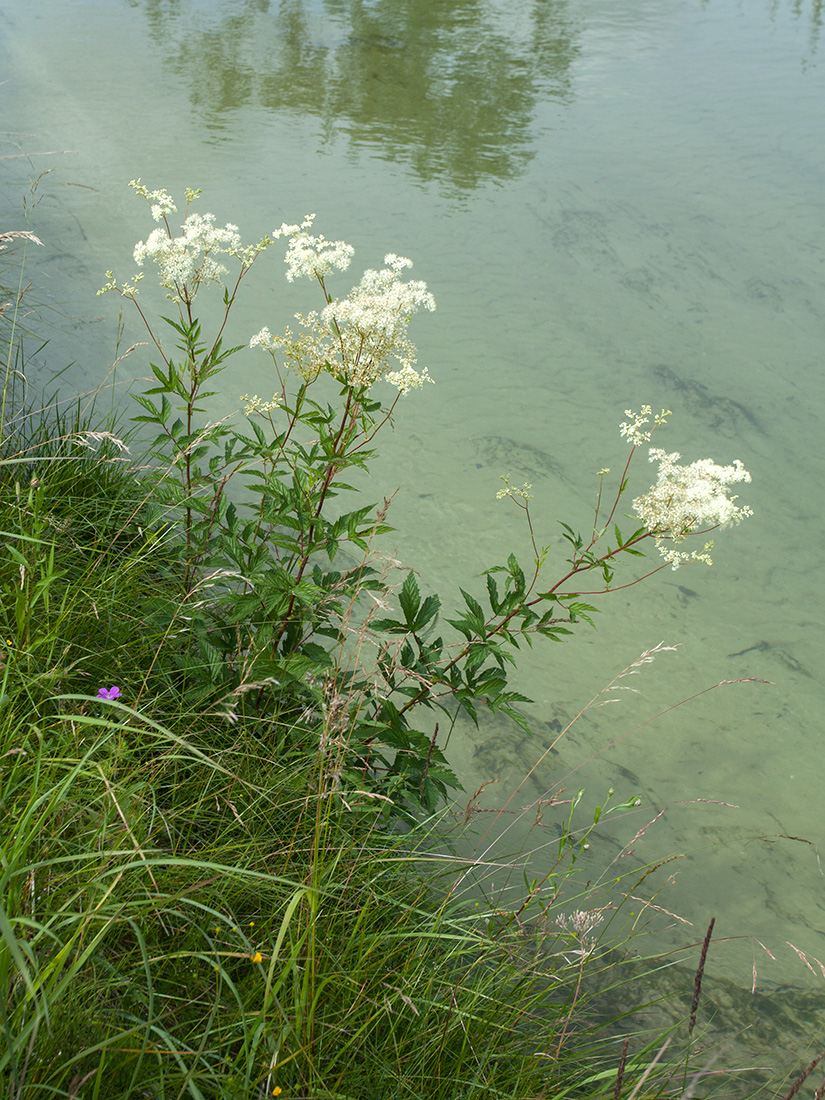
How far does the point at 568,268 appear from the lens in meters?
3.35

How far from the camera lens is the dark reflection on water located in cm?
399

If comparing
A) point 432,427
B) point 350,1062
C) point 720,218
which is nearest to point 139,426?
point 432,427

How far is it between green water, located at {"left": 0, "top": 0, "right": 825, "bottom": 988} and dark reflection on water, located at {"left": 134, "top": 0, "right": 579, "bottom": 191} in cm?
2

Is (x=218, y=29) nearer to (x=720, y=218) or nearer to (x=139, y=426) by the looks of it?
(x=720, y=218)

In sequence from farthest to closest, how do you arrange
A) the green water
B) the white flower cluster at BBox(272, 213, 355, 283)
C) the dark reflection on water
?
the dark reflection on water < the green water < the white flower cluster at BBox(272, 213, 355, 283)

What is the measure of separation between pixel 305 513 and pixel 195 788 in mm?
465

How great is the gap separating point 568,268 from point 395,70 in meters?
Answer: 2.07

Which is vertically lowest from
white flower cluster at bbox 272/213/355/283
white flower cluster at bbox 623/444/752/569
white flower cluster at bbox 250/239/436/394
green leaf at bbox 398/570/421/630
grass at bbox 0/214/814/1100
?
grass at bbox 0/214/814/1100

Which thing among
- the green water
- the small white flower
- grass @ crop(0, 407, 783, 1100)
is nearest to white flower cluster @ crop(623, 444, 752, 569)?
the small white flower

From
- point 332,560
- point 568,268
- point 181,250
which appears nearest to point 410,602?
point 332,560

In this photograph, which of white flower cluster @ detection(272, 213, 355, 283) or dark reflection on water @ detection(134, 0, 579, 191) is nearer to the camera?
white flower cluster @ detection(272, 213, 355, 283)

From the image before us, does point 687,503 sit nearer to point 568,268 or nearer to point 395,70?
point 568,268

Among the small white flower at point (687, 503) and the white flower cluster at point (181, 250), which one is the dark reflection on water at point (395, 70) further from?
the small white flower at point (687, 503)

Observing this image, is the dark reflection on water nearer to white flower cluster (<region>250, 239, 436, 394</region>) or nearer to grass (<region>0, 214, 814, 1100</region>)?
white flower cluster (<region>250, 239, 436, 394</region>)
